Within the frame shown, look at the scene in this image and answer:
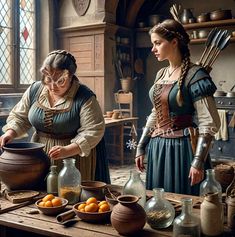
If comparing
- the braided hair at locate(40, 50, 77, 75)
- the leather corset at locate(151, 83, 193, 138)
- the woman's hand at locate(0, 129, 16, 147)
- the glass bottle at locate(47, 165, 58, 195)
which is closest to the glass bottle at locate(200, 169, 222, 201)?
the leather corset at locate(151, 83, 193, 138)

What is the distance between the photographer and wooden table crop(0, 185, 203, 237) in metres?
1.44

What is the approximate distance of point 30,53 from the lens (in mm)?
6059

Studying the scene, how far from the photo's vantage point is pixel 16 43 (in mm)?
5645

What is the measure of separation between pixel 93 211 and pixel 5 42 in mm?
4482

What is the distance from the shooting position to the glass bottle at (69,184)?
5.93ft

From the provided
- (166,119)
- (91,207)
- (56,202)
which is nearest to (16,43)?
(166,119)

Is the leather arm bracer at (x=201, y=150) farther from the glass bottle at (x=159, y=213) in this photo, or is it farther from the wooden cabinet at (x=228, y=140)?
the wooden cabinet at (x=228, y=140)

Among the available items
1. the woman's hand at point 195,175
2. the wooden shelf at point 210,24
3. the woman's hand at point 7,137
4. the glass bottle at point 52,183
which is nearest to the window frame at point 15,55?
the wooden shelf at point 210,24

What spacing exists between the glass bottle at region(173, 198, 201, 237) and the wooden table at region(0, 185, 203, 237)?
0.08 metres

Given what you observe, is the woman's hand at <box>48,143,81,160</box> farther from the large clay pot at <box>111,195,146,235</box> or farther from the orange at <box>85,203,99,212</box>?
the large clay pot at <box>111,195,146,235</box>

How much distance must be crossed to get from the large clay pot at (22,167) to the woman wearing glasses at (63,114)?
0.17 metres

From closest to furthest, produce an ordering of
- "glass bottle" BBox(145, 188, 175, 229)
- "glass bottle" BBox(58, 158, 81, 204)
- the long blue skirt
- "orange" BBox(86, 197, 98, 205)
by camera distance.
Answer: "glass bottle" BBox(145, 188, 175, 229), "orange" BBox(86, 197, 98, 205), "glass bottle" BBox(58, 158, 81, 204), the long blue skirt

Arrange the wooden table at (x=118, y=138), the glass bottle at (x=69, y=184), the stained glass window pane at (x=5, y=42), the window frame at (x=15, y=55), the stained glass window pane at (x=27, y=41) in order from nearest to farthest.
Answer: the glass bottle at (x=69, y=184), the stained glass window pane at (x=5, y=42), the window frame at (x=15, y=55), the stained glass window pane at (x=27, y=41), the wooden table at (x=118, y=138)

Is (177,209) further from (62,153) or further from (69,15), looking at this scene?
(69,15)
